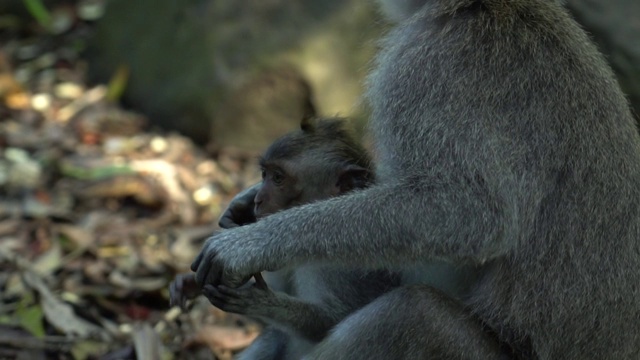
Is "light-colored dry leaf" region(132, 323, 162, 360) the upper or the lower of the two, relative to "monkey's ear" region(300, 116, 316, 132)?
lower

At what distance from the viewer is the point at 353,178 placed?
534cm

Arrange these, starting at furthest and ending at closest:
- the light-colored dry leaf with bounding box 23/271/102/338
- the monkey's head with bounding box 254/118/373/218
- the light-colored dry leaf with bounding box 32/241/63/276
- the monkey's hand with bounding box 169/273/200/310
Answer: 1. the light-colored dry leaf with bounding box 32/241/63/276
2. the light-colored dry leaf with bounding box 23/271/102/338
3. the monkey's head with bounding box 254/118/373/218
4. the monkey's hand with bounding box 169/273/200/310

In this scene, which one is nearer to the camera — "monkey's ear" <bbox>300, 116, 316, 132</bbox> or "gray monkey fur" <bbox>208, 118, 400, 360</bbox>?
"gray monkey fur" <bbox>208, 118, 400, 360</bbox>

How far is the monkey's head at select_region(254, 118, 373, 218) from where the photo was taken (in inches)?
210

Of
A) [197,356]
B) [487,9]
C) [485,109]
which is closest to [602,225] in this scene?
[485,109]

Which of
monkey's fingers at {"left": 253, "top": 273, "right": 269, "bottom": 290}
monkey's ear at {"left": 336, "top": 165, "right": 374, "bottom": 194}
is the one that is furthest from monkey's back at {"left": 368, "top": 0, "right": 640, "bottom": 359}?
monkey's fingers at {"left": 253, "top": 273, "right": 269, "bottom": 290}

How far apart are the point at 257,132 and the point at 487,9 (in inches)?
202

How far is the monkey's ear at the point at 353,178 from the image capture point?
532 cm

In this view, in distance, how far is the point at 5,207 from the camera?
826cm

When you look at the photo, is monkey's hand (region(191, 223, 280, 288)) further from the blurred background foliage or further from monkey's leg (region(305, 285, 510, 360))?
the blurred background foliage

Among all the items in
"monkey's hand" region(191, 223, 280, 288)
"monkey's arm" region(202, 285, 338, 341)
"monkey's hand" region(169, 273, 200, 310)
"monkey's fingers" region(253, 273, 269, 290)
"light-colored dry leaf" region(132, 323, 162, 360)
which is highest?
"monkey's hand" region(191, 223, 280, 288)

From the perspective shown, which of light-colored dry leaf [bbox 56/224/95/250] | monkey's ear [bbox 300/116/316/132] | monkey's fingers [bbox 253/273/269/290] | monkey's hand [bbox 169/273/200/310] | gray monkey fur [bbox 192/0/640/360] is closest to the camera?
gray monkey fur [bbox 192/0/640/360]

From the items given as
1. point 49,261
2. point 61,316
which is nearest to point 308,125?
point 61,316

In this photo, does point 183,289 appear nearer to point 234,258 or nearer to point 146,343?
point 234,258
